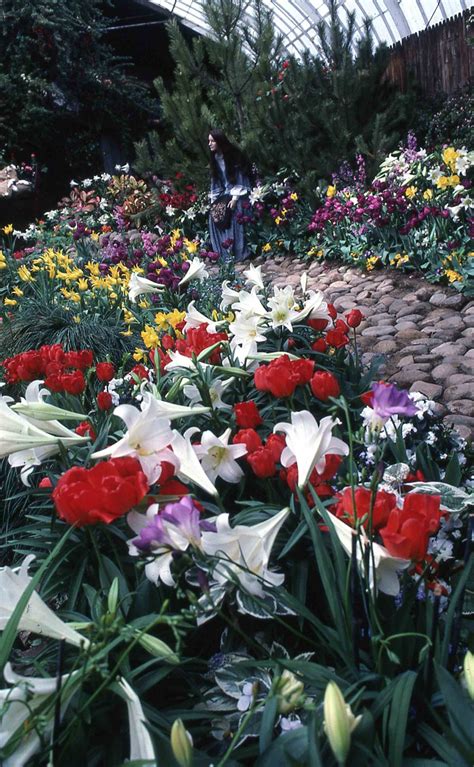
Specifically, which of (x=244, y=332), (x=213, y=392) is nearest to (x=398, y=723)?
(x=213, y=392)

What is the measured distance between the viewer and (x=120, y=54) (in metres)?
14.9

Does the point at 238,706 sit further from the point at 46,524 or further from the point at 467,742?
the point at 46,524

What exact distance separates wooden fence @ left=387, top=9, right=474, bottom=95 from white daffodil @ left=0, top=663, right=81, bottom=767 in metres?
11.0

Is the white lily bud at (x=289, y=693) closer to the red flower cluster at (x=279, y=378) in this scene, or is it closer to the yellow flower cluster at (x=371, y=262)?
the red flower cluster at (x=279, y=378)

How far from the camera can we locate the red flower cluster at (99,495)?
3.15 feet

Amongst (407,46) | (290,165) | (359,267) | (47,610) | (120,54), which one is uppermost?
(120,54)

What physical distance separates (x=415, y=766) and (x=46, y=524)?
1031 millimetres

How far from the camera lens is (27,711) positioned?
829 mm

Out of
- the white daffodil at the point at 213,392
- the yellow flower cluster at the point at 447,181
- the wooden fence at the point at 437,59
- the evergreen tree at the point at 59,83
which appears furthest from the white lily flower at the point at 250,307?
the evergreen tree at the point at 59,83

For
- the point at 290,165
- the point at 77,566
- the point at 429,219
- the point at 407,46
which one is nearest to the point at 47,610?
the point at 77,566

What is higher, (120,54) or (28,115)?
(120,54)

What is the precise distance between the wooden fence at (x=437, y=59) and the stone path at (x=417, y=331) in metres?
5.86

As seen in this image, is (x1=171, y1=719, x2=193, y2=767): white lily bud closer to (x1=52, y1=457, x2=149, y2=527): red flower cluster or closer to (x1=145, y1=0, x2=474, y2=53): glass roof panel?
(x1=52, y1=457, x2=149, y2=527): red flower cluster

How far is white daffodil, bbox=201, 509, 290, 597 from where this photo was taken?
0.93 meters
